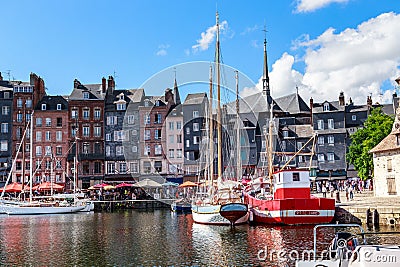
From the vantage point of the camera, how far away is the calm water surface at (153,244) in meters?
24.9

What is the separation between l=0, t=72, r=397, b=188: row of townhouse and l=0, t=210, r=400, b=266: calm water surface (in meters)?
38.3

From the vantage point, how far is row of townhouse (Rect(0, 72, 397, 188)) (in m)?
81.1

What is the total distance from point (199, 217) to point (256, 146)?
4421cm

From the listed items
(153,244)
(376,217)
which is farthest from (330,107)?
(153,244)

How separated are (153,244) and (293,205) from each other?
43.5 ft

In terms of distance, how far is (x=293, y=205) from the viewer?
39438 millimetres

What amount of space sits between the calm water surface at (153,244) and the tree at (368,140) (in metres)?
25.7

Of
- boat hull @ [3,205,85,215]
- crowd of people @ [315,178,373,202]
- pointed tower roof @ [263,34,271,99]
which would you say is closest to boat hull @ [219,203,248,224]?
crowd of people @ [315,178,373,202]

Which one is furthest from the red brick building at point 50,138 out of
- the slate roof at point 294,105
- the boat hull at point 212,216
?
the boat hull at point 212,216

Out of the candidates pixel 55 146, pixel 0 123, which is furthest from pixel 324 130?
pixel 0 123

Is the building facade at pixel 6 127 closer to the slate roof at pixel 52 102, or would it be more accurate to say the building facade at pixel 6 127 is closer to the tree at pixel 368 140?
the slate roof at pixel 52 102

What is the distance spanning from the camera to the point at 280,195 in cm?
4109

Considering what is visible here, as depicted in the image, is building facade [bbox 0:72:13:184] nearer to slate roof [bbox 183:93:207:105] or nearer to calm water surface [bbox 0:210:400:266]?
slate roof [bbox 183:93:207:105]

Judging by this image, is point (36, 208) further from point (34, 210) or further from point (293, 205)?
point (293, 205)
